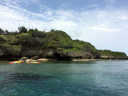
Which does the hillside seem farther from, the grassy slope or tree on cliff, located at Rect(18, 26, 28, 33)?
tree on cliff, located at Rect(18, 26, 28, 33)

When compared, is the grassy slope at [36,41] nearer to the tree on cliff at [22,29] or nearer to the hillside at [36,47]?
the hillside at [36,47]

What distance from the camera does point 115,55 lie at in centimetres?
13750

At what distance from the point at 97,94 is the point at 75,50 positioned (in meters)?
80.0

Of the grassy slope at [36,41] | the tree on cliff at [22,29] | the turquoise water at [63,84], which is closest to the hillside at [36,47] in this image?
the grassy slope at [36,41]

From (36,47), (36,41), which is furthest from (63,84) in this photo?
(36,47)

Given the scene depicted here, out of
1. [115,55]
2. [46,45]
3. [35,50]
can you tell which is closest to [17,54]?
[35,50]

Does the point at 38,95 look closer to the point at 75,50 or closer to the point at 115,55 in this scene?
the point at 75,50

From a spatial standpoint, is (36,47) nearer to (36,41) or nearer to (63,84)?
(36,41)

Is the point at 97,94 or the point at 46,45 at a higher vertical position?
the point at 46,45

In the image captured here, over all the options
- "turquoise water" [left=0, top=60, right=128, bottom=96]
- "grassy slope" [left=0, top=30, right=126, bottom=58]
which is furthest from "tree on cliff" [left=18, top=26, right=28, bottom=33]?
"turquoise water" [left=0, top=60, right=128, bottom=96]

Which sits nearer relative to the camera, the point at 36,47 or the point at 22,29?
the point at 36,47

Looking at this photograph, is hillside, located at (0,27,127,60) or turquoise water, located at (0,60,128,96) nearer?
turquoise water, located at (0,60,128,96)

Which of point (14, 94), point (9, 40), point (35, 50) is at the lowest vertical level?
point (14, 94)

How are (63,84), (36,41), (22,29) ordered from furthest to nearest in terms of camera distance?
1. (22,29)
2. (36,41)
3. (63,84)
